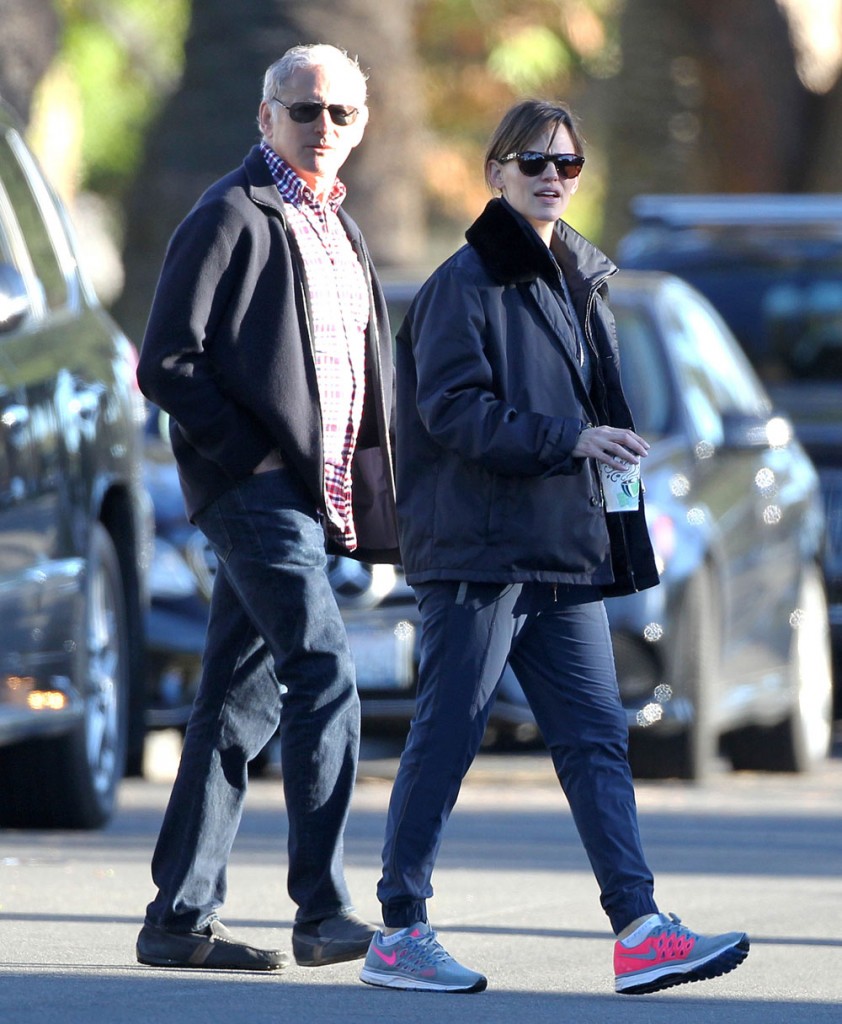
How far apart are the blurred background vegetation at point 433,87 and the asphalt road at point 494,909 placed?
9.57 ft

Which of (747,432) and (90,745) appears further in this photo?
(747,432)

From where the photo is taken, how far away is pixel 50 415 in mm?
7734

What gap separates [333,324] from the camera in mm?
5621

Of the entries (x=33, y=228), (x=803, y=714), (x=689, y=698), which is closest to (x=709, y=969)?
(x=33, y=228)

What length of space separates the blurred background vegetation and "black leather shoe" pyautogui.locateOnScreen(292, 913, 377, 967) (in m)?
5.76

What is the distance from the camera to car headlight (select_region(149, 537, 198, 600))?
31.3ft

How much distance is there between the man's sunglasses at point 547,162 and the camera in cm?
546

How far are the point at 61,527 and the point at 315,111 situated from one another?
2.49m

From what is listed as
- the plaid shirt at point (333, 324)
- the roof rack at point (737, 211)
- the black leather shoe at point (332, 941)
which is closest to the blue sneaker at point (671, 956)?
the black leather shoe at point (332, 941)

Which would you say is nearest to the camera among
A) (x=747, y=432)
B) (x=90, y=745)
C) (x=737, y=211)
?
(x=90, y=745)

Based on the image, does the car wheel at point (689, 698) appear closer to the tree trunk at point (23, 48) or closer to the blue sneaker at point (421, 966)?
the blue sneaker at point (421, 966)

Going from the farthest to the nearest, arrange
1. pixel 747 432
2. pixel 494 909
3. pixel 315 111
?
pixel 747 432
pixel 494 909
pixel 315 111

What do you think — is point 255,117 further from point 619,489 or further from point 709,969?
point 709,969

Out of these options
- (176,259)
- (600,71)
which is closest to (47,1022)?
(176,259)
